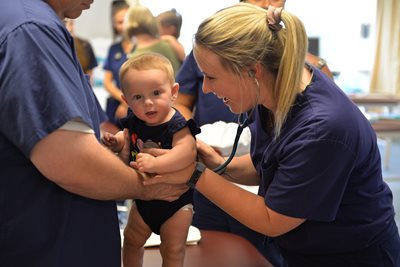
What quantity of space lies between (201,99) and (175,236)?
92 cm

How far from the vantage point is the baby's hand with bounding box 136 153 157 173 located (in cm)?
122

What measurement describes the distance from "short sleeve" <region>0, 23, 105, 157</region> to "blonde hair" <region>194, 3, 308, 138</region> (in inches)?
16.7

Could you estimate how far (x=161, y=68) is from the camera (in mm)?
1330

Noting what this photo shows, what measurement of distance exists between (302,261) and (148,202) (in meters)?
0.46

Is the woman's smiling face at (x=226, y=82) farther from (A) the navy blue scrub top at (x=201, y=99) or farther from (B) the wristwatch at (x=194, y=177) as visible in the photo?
(A) the navy blue scrub top at (x=201, y=99)

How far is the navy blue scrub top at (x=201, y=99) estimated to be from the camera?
2.16 meters

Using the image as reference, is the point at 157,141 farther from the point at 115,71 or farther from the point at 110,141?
the point at 115,71

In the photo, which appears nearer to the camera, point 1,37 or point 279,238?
point 1,37

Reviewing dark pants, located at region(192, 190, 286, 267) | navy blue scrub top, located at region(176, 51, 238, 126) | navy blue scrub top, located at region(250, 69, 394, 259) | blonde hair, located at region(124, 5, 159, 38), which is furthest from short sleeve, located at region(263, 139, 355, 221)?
blonde hair, located at region(124, 5, 159, 38)

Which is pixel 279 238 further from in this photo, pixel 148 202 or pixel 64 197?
pixel 64 197

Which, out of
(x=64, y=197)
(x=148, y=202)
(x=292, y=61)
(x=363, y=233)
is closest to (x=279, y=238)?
(x=363, y=233)

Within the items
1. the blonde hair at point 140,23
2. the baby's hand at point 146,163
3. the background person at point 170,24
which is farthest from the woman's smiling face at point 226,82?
the background person at point 170,24

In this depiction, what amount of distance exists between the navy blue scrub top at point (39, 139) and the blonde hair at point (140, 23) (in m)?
2.12

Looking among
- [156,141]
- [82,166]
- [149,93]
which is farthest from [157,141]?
[82,166]
